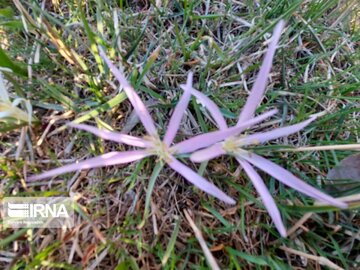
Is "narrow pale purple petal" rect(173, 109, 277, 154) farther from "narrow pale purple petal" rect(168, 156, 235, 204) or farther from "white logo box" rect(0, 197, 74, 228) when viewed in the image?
"white logo box" rect(0, 197, 74, 228)

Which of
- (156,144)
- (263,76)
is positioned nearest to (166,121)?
(156,144)

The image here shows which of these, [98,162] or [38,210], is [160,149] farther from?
[38,210]

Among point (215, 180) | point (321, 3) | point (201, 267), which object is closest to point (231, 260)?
point (201, 267)

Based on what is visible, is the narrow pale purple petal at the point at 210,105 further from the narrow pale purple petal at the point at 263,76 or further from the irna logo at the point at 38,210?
the irna logo at the point at 38,210

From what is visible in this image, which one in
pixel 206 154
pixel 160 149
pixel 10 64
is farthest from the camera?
pixel 10 64

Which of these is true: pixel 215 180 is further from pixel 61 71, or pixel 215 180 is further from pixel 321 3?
pixel 321 3

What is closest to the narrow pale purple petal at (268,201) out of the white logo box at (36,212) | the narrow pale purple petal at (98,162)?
the narrow pale purple petal at (98,162)
